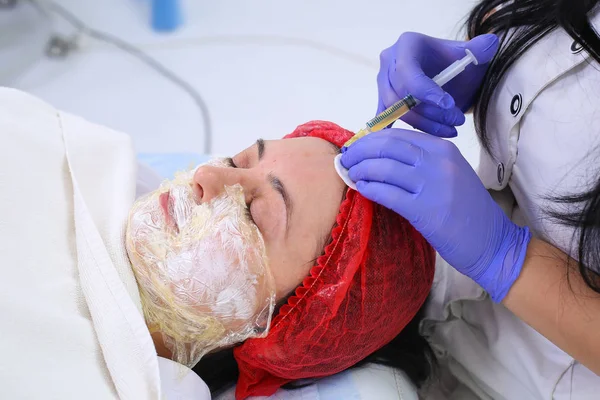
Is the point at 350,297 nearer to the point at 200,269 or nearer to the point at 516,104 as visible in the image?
the point at 200,269

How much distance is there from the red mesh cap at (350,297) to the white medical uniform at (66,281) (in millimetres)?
185

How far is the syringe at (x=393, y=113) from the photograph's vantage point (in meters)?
1.04

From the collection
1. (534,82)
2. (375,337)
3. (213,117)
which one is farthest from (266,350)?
(213,117)

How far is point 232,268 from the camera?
3.33 feet

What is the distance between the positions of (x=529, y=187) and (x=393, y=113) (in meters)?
0.29

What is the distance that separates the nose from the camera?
1.04m

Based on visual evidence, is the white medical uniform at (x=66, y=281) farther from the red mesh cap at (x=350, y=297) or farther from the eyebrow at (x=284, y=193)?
the eyebrow at (x=284, y=193)

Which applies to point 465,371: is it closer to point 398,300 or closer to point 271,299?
point 398,300

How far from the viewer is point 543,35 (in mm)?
1065

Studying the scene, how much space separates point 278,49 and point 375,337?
174cm

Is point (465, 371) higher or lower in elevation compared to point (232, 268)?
lower

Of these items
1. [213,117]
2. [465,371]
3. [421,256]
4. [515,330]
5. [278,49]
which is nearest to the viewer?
[421,256]

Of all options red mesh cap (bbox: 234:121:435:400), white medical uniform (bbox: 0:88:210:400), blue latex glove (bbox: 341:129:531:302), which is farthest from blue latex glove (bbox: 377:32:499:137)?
white medical uniform (bbox: 0:88:210:400)

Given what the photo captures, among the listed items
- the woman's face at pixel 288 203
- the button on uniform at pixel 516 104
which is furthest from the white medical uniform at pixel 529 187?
the woman's face at pixel 288 203
